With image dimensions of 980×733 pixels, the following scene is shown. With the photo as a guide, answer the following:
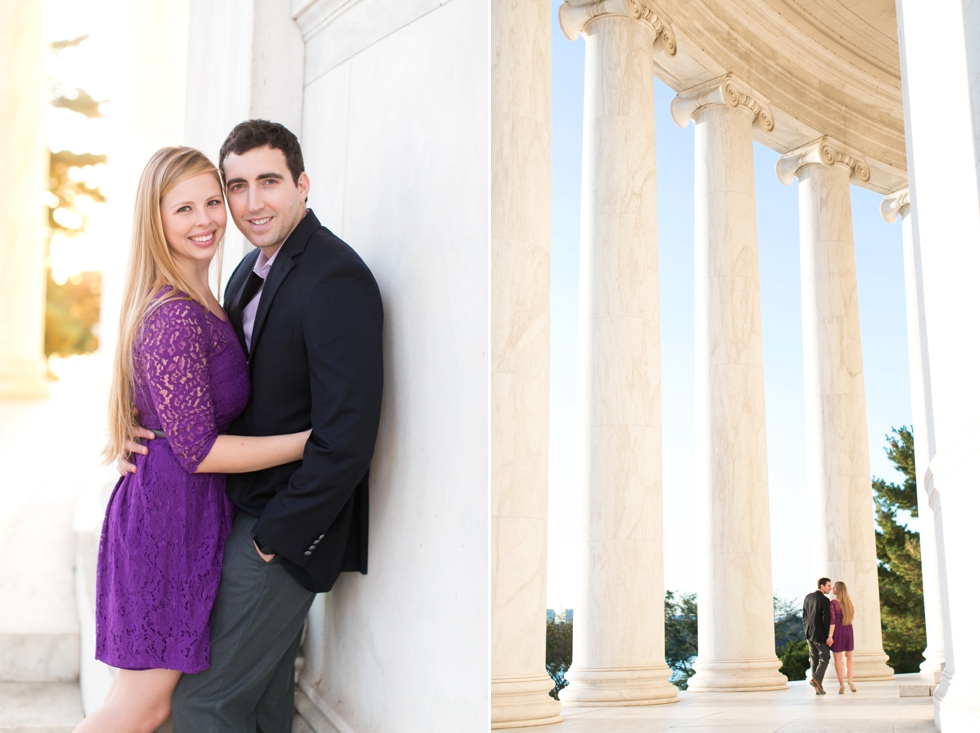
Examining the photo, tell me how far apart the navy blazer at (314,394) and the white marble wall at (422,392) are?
5071mm

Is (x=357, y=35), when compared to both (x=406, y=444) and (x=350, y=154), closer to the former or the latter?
(x=350, y=154)

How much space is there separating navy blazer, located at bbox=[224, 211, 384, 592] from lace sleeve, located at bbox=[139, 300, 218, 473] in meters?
5.88

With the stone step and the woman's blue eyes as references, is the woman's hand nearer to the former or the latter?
the woman's blue eyes

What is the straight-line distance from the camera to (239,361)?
77.4m

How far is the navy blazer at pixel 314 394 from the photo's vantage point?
236 feet

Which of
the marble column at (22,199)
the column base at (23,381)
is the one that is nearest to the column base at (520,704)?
the column base at (23,381)

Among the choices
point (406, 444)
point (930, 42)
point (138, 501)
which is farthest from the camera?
point (930, 42)

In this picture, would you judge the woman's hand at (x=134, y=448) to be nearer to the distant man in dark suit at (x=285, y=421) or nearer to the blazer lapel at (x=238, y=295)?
the distant man in dark suit at (x=285, y=421)

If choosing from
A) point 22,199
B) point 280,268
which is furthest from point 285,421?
point 22,199

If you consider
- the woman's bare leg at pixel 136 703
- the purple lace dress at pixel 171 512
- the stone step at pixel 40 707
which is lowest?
the stone step at pixel 40 707

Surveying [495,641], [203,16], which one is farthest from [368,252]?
[495,641]

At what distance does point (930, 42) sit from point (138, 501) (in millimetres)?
150609

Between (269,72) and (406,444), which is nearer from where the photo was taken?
(406,444)

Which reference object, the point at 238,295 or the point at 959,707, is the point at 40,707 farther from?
the point at 959,707
